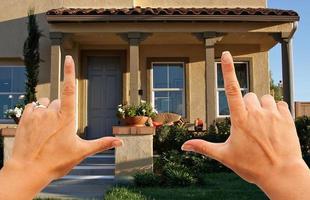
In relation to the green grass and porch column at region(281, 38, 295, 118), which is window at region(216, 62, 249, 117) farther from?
the green grass

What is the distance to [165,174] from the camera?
27.6 ft

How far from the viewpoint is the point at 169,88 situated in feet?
43.0

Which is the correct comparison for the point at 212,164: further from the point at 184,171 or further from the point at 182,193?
the point at 182,193

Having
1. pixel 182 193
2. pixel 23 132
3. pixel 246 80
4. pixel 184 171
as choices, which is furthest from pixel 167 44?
pixel 23 132

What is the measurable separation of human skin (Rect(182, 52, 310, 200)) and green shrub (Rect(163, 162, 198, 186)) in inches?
287

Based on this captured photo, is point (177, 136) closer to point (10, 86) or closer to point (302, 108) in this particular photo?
point (10, 86)

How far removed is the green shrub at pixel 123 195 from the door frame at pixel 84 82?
18.2ft

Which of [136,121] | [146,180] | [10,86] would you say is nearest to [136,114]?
[136,121]

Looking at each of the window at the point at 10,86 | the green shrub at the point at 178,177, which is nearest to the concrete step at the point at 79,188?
the green shrub at the point at 178,177

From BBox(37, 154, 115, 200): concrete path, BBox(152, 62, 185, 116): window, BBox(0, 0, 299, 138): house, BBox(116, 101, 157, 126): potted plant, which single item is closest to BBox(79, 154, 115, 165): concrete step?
BBox(37, 154, 115, 200): concrete path

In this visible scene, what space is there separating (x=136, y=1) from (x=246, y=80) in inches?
166

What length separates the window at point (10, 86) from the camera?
12.8m

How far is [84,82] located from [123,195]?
258 inches

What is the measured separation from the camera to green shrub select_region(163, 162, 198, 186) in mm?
8141
